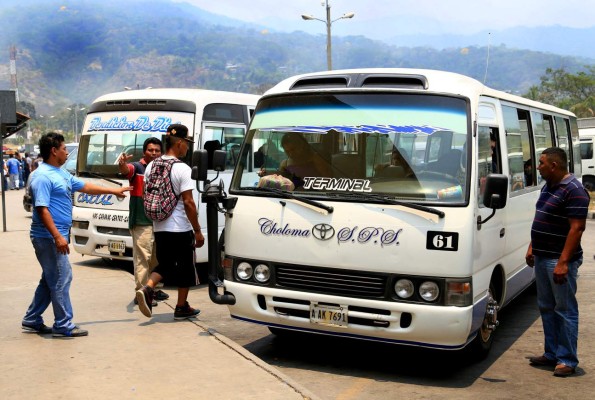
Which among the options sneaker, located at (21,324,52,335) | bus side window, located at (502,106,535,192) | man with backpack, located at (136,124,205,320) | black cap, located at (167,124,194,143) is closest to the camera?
sneaker, located at (21,324,52,335)

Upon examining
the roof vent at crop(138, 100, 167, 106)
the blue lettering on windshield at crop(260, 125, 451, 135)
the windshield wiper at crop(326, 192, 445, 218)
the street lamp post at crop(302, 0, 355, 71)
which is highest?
the street lamp post at crop(302, 0, 355, 71)

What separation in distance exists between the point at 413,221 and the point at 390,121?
0.90 meters

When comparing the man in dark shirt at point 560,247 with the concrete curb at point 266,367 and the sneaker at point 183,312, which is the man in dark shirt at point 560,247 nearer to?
the concrete curb at point 266,367

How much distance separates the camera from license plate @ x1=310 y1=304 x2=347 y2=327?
5.77 m

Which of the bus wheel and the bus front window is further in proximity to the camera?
the bus front window

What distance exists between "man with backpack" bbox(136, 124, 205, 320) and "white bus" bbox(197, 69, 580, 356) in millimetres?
404

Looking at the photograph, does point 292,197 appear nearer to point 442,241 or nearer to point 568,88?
point 442,241

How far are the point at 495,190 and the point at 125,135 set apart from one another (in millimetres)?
6275

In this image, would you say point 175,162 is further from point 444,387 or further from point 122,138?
point 122,138

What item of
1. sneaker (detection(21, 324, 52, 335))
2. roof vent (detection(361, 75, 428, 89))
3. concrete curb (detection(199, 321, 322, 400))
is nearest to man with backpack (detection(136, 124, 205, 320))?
concrete curb (detection(199, 321, 322, 400))

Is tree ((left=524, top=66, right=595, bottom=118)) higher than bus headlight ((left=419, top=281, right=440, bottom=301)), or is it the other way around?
tree ((left=524, top=66, right=595, bottom=118))

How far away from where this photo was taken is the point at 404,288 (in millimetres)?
5633

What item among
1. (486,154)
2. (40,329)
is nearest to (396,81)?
(486,154)

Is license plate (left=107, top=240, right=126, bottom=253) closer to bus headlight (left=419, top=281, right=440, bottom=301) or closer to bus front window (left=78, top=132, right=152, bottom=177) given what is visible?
bus front window (left=78, top=132, right=152, bottom=177)
